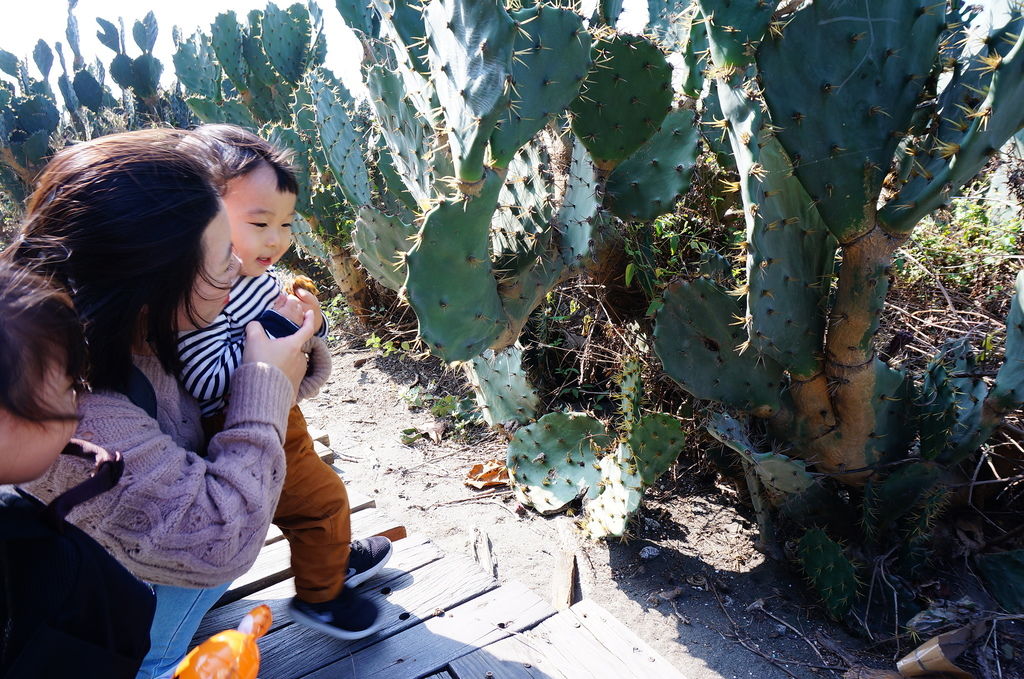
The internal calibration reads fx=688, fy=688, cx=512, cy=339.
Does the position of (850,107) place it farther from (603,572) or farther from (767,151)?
(603,572)

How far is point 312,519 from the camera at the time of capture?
156 centimetres

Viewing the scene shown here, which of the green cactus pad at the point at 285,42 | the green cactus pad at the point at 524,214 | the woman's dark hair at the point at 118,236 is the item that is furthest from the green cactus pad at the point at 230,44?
the woman's dark hair at the point at 118,236

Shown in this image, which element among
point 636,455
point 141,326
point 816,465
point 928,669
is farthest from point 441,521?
point 141,326

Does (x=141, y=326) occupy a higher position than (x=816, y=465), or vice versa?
(x=141, y=326)

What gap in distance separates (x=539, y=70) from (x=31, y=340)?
1.30 m

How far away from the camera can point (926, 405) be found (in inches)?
77.5

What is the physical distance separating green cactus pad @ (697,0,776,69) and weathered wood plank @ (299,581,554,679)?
1378 mm

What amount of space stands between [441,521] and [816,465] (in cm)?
149

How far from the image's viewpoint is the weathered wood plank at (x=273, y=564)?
5.62ft

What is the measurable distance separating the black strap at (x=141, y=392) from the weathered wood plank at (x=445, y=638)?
2.43 ft

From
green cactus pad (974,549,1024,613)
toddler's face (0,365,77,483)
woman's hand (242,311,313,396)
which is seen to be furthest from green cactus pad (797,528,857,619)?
toddler's face (0,365,77,483)

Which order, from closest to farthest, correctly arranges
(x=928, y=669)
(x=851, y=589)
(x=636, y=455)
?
(x=928, y=669), (x=851, y=589), (x=636, y=455)

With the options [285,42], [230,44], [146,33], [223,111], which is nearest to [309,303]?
[223,111]

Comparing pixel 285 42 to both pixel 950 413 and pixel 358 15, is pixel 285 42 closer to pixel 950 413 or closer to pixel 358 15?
pixel 358 15
